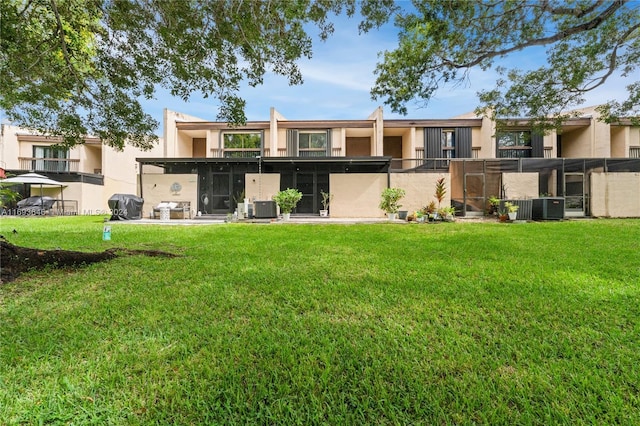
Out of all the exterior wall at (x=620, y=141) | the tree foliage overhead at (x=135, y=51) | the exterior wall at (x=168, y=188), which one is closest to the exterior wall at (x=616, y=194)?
the exterior wall at (x=620, y=141)

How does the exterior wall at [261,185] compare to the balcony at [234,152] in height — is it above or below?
below

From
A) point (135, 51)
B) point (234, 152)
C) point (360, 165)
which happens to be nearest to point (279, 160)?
point (360, 165)

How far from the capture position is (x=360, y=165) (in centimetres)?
1672

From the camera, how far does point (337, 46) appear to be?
19.7ft

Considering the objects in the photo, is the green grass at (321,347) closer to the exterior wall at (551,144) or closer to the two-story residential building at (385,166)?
the two-story residential building at (385,166)

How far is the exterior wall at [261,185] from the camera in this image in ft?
55.8

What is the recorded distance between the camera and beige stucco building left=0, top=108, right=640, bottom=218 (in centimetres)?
1550

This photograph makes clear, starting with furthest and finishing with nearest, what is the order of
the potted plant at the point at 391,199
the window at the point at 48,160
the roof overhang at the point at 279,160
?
the window at the point at 48,160 → the roof overhang at the point at 279,160 → the potted plant at the point at 391,199

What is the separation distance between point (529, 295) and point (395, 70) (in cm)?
550

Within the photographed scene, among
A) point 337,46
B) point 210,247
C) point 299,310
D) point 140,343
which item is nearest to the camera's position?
point 140,343

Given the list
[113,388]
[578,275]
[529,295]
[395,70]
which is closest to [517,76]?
[395,70]

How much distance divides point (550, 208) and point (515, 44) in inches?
393

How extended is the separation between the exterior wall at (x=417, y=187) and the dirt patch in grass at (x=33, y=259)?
14.0m

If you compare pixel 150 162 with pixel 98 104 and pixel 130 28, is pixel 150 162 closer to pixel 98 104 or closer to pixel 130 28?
pixel 98 104
